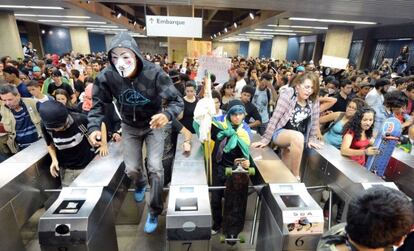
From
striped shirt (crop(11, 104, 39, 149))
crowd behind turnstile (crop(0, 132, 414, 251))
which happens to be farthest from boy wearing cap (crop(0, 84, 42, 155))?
crowd behind turnstile (crop(0, 132, 414, 251))

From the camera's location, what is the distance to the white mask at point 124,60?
1920 mm

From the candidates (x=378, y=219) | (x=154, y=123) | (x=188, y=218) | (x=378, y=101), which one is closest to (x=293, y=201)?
(x=188, y=218)

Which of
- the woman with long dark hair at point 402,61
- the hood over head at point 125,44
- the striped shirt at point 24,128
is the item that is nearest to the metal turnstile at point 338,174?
the hood over head at point 125,44

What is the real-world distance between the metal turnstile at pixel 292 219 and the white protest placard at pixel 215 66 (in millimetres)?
2951

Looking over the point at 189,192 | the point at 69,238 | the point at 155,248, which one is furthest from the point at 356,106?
the point at 69,238

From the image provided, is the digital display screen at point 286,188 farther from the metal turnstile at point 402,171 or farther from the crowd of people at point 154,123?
the metal turnstile at point 402,171

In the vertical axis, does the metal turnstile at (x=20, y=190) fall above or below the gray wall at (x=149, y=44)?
below

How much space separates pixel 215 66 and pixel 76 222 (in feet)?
11.6

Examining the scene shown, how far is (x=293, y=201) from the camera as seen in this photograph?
191 cm

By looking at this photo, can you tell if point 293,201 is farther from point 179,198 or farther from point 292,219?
point 179,198

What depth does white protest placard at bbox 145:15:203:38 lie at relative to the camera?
5277 mm

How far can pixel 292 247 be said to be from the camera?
5.87 feet

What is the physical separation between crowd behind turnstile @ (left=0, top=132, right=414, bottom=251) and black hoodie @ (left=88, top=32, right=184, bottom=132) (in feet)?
1.93

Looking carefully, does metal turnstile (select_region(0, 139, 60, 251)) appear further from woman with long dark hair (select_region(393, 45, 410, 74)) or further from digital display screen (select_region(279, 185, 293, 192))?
woman with long dark hair (select_region(393, 45, 410, 74))
